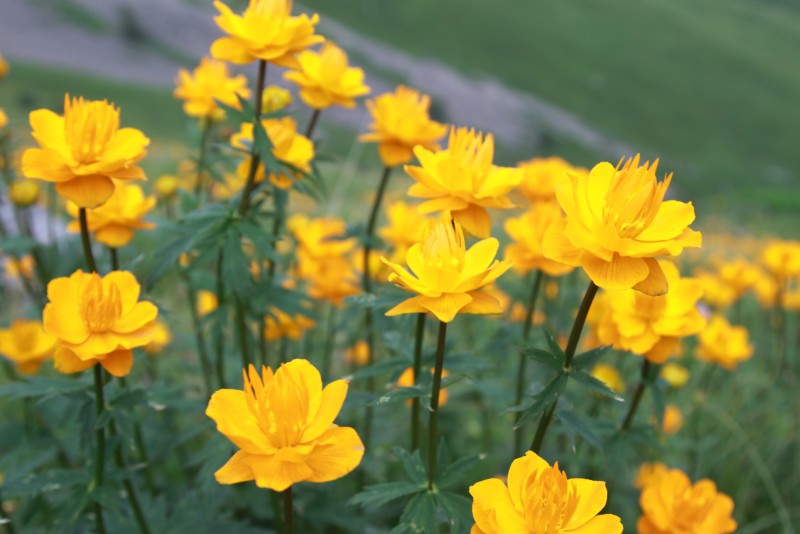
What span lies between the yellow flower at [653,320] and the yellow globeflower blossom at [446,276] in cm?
35

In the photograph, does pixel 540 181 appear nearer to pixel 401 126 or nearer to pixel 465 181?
pixel 401 126

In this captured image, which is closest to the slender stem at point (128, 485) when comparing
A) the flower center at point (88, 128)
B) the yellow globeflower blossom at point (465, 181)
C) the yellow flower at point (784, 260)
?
the flower center at point (88, 128)

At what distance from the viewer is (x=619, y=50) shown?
116 ft

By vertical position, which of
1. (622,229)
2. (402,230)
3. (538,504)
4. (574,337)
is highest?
(622,229)

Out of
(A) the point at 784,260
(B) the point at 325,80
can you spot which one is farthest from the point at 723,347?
(B) the point at 325,80

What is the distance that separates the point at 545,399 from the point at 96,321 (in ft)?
2.24

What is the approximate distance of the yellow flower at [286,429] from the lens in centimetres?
84

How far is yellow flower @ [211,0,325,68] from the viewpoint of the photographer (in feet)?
4.24

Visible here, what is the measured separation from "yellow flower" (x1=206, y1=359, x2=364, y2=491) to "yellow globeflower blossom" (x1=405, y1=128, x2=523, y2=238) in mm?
428

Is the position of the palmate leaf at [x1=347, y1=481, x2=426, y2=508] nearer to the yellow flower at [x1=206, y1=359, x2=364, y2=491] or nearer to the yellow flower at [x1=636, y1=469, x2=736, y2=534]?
the yellow flower at [x1=206, y1=359, x2=364, y2=491]

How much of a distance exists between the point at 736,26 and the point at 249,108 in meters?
49.0

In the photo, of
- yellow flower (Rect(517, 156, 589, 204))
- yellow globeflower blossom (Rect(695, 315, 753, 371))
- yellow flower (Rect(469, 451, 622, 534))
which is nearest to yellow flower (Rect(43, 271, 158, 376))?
yellow flower (Rect(469, 451, 622, 534))

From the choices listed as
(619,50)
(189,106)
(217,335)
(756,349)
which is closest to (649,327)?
(217,335)

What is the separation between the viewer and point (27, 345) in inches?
65.1
